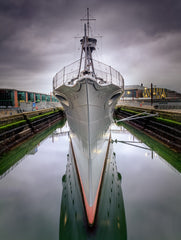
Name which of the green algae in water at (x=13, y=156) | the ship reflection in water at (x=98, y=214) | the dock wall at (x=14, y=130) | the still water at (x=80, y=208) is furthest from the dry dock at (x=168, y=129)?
the dock wall at (x=14, y=130)

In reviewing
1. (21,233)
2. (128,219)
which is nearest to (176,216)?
(128,219)

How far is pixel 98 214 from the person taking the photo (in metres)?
3.87

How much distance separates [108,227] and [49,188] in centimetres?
271

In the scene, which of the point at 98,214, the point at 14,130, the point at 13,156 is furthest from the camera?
the point at 14,130

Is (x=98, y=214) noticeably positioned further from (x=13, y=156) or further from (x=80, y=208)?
(x=13, y=156)

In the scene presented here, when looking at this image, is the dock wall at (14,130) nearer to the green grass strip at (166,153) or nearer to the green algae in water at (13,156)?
the green algae in water at (13,156)

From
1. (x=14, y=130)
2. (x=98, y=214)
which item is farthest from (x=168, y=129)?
(x=14, y=130)

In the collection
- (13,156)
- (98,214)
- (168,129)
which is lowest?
(98,214)

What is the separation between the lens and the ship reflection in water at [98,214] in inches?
132

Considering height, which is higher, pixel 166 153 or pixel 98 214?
pixel 166 153

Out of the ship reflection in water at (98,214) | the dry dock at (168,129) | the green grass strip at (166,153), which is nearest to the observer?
the ship reflection in water at (98,214)

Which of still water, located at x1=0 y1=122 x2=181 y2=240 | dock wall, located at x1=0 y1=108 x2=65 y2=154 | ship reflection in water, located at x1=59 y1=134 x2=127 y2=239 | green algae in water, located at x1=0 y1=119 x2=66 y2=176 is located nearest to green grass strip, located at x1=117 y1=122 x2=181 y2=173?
still water, located at x1=0 y1=122 x2=181 y2=240

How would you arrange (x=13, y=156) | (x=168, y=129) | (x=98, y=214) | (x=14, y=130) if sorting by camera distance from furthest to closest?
(x=14, y=130)
(x=168, y=129)
(x=13, y=156)
(x=98, y=214)

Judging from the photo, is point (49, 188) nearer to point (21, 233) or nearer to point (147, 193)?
point (21, 233)
